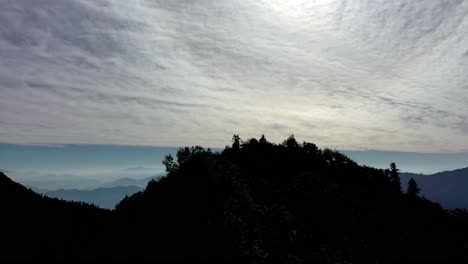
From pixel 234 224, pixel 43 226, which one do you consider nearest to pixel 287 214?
pixel 234 224

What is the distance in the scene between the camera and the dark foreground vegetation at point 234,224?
140ft

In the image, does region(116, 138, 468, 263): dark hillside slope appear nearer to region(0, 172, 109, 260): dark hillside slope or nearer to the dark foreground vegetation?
the dark foreground vegetation

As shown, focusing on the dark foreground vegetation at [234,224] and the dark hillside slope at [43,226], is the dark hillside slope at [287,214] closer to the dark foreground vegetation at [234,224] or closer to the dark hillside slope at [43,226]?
the dark foreground vegetation at [234,224]

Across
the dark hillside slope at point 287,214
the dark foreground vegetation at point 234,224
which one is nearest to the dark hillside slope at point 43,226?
the dark foreground vegetation at point 234,224

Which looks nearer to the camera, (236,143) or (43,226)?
(43,226)

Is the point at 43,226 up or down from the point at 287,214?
down

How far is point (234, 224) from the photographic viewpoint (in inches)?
1861

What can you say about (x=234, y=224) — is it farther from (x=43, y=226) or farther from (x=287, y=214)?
(x=43, y=226)

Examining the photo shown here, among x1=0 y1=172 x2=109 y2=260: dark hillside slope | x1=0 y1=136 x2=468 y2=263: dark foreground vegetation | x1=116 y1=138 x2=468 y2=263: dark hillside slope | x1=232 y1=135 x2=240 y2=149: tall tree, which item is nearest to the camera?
x1=0 y1=172 x2=109 y2=260: dark hillside slope

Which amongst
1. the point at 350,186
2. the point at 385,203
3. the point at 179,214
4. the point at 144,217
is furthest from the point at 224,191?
the point at 385,203

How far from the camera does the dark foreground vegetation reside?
140 feet

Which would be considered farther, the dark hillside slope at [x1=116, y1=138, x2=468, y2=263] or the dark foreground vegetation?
the dark hillside slope at [x1=116, y1=138, x2=468, y2=263]

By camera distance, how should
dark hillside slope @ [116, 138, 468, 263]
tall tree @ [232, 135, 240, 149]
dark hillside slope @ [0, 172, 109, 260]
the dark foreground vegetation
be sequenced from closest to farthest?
1. dark hillside slope @ [0, 172, 109, 260]
2. the dark foreground vegetation
3. dark hillside slope @ [116, 138, 468, 263]
4. tall tree @ [232, 135, 240, 149]

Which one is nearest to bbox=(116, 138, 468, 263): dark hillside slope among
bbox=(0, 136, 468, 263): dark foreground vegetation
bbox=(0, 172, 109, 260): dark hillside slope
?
bbox=(0, 136, 468, 263): dark foreground vegetation
